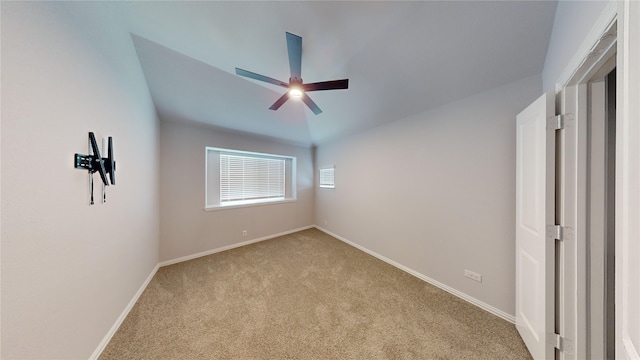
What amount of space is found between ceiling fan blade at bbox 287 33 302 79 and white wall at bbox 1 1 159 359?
1335 mm

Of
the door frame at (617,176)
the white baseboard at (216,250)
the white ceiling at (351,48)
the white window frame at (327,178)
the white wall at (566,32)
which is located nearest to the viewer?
the door frame at (617,176)

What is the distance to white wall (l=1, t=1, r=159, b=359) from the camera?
2.69 feet

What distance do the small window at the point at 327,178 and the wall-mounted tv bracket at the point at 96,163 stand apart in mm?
3166

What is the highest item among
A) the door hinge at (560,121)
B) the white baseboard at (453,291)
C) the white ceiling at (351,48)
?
the white ceiling at (351,48)

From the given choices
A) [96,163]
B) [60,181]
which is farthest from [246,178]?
[60,181]

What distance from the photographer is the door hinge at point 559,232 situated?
1.12 metres

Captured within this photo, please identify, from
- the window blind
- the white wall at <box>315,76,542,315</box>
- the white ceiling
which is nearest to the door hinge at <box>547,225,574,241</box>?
the white wall at <box>315,76,542,315</box>

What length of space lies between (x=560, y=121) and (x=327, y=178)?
3.29 meters

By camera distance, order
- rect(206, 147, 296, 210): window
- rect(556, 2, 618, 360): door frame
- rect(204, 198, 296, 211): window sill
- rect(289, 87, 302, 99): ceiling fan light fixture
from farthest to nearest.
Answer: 1. rect(206, 147, 296, 210): window
2. rect(204, 198, 296, 211): window sill
3. rect(289, 87, 302, 99): ceiling fan light fixture
4. rect(556, 2, 618, 360): door frame

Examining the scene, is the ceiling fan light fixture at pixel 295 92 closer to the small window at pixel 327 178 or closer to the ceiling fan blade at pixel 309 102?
the ceiling fan blade at pixel 309 102

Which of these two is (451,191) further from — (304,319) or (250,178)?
(250,178)

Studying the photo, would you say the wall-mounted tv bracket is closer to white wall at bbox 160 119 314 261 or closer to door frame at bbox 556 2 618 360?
white wall at bbox 160 119 314 261

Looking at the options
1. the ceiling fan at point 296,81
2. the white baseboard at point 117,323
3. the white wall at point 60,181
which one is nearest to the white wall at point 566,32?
the ceiling fan at point 296,81

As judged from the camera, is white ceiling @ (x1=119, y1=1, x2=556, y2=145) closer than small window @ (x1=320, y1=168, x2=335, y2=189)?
Yes
